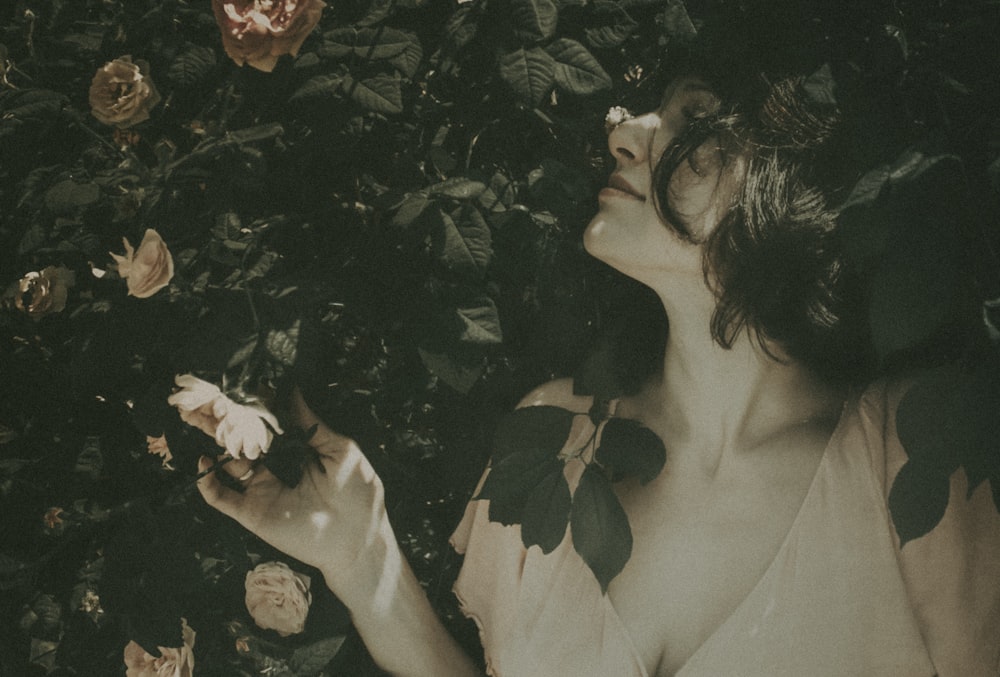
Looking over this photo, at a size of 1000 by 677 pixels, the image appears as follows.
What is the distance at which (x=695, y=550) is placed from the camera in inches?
53.7

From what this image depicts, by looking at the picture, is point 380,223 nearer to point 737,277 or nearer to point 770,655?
point 737,277

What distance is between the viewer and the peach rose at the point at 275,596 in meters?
1.34

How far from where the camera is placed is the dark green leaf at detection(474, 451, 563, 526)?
1.31 metres

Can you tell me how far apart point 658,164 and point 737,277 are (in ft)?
0.62

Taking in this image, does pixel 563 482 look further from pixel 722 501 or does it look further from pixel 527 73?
pixel 527 73

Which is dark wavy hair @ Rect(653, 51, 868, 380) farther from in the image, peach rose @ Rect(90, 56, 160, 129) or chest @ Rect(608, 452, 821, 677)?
peach rose @ Rect(90, 56, 160, 129)

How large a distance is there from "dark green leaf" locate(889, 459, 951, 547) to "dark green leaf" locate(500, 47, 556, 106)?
0.65 metres

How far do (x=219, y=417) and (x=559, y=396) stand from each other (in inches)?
20.5

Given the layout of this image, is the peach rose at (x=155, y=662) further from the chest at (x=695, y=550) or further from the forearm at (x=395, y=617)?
Answer: the chest at (x=695, y=550)

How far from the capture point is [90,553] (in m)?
1.36

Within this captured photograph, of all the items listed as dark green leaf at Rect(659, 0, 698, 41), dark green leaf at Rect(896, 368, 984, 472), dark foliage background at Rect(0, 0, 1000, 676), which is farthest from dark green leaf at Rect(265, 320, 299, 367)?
dark green leaf at Rect(896, 368, 984, 472)

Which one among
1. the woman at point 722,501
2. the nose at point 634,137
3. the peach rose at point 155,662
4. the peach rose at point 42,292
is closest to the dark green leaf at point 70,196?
the peach rose at point 42,292

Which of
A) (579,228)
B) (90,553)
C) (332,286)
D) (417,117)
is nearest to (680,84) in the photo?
(579,228)

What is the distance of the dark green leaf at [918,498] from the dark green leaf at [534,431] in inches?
17.2
